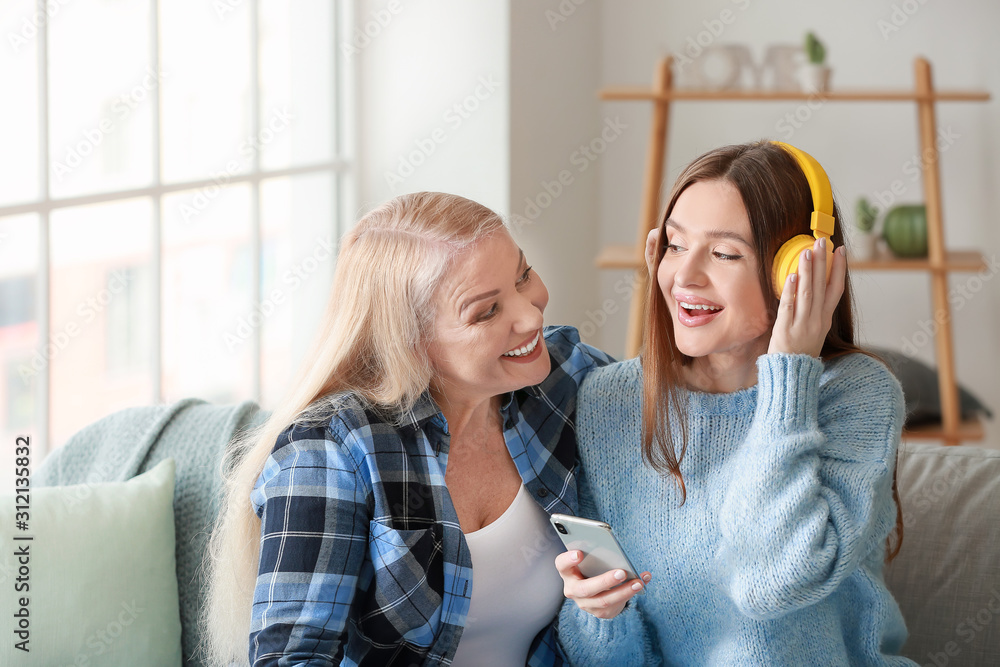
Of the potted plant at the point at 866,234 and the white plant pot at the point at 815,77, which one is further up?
the white plant pot at the point at 815,77

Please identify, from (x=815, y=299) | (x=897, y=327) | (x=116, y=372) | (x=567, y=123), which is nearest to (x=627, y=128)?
(x=567, y=123)

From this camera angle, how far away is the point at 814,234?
1187mm

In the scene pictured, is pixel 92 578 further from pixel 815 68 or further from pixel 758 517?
pixel 815 68

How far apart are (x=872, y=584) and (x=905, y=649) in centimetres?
34

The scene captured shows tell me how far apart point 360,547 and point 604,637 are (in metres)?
0.40

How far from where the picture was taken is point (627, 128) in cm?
355

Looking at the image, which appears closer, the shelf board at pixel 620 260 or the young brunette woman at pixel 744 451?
the young brunette woman at pixel 744 451

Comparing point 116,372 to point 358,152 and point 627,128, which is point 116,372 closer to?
point 358,152

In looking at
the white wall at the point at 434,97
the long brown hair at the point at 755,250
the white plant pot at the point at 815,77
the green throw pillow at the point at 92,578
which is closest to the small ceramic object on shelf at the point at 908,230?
the white plant pot at the point at 815,77

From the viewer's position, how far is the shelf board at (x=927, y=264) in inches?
111

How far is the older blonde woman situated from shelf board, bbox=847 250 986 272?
1901 mm

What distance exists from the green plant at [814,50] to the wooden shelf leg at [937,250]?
0.30m

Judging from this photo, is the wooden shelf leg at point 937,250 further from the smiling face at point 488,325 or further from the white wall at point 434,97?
the smiling face at point 488,325

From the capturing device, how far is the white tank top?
1240 millimetres
